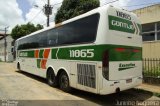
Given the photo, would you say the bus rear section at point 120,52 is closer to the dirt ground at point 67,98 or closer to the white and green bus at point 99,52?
the white and green bus at point 99,52

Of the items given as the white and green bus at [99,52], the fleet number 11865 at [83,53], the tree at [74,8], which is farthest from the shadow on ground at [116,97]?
the tree at [74,8]

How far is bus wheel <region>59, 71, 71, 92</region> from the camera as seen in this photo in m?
10.4

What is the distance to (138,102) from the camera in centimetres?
877

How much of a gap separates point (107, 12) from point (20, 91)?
5.54 metres

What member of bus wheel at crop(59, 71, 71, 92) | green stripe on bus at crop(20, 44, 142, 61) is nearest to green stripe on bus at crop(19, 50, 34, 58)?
bus wheel at crop(59, 71, 71, 92)

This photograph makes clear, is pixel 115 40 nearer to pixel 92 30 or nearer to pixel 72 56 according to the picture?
pixel 92 30

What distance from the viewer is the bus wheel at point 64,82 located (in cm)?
Answer: 1038

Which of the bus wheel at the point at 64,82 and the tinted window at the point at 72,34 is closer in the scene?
the tinted window at the point at 72,34

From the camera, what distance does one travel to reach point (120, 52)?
861 centimetres

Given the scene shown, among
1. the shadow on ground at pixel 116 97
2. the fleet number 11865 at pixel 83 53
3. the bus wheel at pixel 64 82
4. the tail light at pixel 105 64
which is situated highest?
the fleet number 11865 at pixel 83 53

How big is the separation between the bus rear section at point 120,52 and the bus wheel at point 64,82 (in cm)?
267

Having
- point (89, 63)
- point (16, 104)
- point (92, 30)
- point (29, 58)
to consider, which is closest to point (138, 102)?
point (89, 63)

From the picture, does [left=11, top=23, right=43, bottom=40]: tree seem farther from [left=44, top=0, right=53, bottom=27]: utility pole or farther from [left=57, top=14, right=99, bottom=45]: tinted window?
[left=57, top=14, right=99, bottom=45]: tinted window

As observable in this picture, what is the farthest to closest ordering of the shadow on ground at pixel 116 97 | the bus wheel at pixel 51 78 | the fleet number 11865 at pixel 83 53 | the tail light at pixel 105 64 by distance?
the bus wheel at pixel 51 78
the shadow on ground at pixel 116 97
the fleet number 11865 at pixel 83 53
the tail light at pixel 105 64
